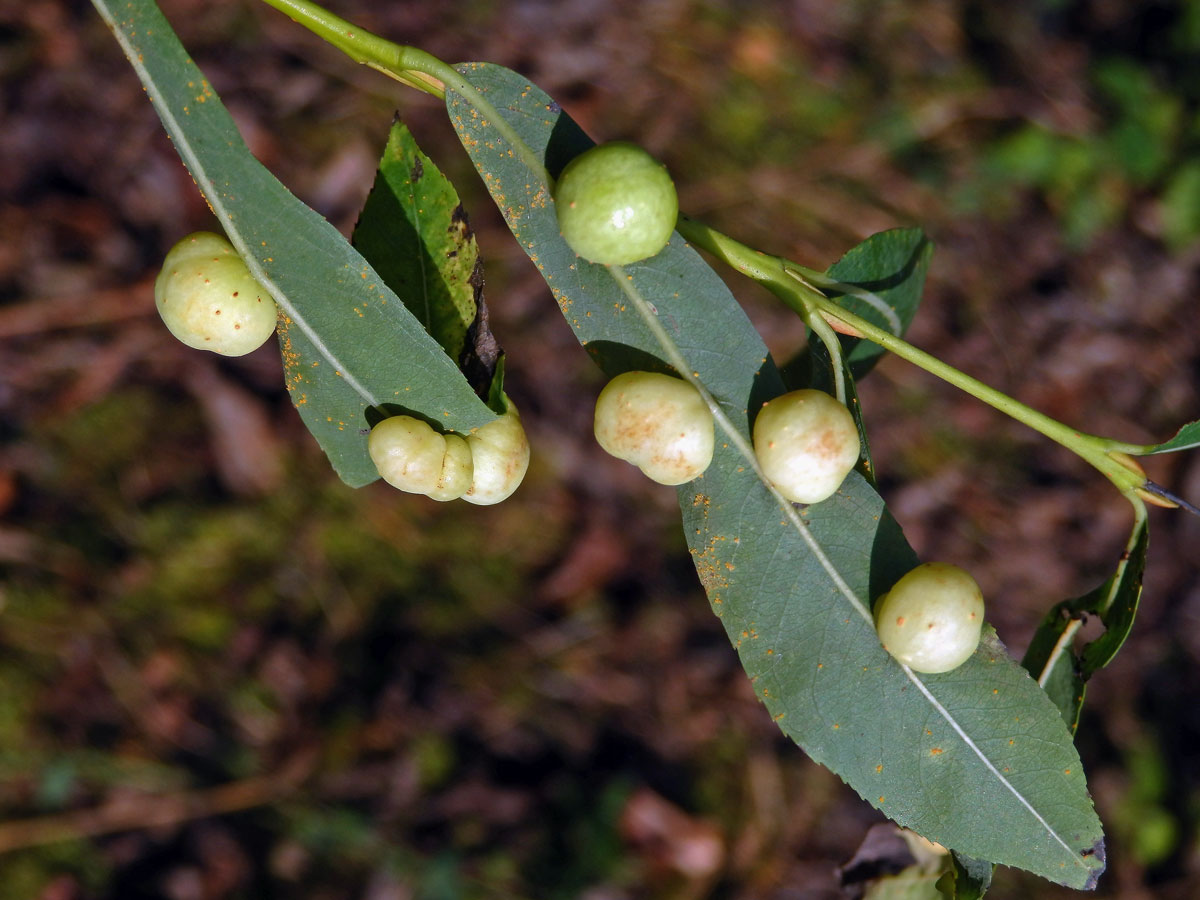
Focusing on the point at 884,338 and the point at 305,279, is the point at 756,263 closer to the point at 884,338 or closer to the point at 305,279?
the point at 884,338

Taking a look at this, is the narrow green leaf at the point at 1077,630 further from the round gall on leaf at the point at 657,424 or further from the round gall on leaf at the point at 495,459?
the round gall on leaf at the point at 495,459

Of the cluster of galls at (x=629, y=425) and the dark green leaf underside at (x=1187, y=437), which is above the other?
the cluster of galls at (x=629, y=425)

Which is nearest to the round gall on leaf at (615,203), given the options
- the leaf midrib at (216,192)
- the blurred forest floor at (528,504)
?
the leaf midrib at (216,192)

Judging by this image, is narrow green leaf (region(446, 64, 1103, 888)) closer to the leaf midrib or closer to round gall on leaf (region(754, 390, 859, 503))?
round gall on leaf (region(754, 390, 859, 503))

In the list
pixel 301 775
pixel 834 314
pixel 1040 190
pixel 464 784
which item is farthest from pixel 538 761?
pixel 1040 190

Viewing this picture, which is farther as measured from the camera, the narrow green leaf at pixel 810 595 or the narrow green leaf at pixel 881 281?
the narrow green leaf at pixel 881 281

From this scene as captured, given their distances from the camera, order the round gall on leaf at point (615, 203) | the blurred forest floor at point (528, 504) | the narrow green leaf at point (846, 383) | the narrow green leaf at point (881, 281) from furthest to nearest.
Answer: the blurred forest floor at point (528, 504), the narrow green leaf at point (881, 281), the narrow green leaf at point (846, 383), the round gall on leaf at point (615, 203)

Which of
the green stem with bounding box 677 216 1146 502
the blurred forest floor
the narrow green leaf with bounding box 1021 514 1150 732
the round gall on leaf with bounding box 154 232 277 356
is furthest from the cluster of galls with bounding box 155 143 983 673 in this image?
the blurred forest floor
